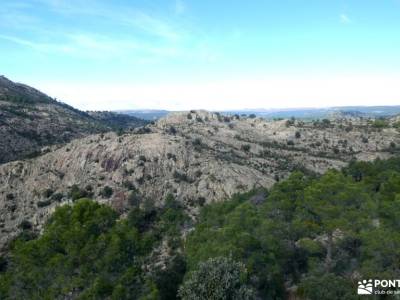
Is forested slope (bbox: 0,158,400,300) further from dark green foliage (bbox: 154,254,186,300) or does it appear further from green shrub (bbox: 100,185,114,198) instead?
green shrub (bbox: 100,185,114,198)

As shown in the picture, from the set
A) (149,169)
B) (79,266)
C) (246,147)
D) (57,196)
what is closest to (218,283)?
(79,266)

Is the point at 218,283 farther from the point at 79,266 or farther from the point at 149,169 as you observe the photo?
the point at 149,169

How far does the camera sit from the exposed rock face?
4072 inches

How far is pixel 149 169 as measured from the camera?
11344 cm

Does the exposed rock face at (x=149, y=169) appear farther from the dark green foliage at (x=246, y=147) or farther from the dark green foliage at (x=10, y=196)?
the dark green foliage at (x=246, y=147)

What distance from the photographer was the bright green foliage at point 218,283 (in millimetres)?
37906

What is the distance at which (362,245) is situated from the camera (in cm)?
4516

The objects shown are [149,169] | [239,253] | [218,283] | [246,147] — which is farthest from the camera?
[246,147]

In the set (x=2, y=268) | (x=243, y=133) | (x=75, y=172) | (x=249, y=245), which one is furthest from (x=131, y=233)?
(x=243, y=133)

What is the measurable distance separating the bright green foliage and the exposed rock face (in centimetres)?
5544

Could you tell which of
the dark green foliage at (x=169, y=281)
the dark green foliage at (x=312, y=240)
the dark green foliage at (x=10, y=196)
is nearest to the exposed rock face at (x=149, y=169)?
the dark green foliage at (x=10, y=196)

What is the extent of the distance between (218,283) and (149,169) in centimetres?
7682

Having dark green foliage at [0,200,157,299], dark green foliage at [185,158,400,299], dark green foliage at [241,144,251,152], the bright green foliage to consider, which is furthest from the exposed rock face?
the bright green foliage

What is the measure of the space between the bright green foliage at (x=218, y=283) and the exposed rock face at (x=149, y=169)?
55.4 meters
